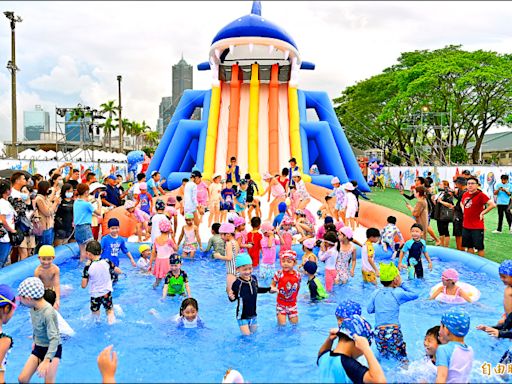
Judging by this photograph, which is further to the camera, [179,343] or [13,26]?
[13,26]

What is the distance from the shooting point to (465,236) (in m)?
7.97

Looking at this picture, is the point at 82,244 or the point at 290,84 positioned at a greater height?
the point at 290,84

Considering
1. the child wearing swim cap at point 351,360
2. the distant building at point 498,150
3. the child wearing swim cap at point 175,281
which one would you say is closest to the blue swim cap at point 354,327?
the child wearing swim cap at point 351,360

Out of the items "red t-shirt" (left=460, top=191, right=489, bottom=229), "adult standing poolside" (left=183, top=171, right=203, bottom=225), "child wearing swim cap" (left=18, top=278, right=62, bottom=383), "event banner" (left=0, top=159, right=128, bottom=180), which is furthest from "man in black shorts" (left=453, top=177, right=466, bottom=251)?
"event banner" (left=0, top=159, right=128, bottom=180)

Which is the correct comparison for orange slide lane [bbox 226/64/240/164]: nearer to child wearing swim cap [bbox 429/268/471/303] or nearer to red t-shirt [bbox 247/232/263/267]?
red t-shirt [bbox 247/232/263/267]

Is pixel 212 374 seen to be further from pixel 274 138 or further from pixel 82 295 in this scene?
pixel 274 138

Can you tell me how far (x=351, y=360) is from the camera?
2881mm

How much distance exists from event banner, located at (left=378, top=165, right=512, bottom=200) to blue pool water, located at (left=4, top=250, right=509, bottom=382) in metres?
10.8

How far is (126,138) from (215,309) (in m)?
68.1

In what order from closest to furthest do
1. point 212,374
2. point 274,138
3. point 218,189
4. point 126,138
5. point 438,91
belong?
point 212,374 → point 218,189 → point 274,138 → point 438,91 → point 126,138

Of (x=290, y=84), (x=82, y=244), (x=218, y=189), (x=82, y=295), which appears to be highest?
(x=290, y=84)

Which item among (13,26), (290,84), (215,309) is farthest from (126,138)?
(215,309)

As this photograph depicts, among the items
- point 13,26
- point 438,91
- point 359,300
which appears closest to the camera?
point 359,300

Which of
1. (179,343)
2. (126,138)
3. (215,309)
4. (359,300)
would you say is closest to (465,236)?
(359,300)
